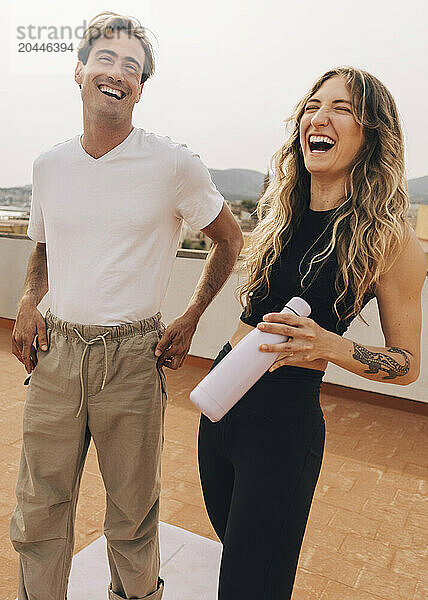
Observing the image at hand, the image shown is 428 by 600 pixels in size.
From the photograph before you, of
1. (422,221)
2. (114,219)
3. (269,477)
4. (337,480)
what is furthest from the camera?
(422,221)

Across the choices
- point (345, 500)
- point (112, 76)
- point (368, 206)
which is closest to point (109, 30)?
point (112, 76)

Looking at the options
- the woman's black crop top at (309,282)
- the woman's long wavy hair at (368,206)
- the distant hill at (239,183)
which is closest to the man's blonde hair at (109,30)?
the woman's long wavy hair at (368,206)

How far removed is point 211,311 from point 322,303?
9.64 feet

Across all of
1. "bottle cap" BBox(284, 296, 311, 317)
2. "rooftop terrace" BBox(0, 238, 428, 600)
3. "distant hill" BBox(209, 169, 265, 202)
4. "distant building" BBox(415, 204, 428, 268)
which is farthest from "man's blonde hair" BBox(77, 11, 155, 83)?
"distant hill" BBox(209, 169, 265, 202)

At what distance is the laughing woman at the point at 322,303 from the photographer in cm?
118

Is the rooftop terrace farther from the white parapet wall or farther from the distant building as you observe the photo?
the distant building

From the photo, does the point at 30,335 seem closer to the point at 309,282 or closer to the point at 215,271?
the point at 215,271

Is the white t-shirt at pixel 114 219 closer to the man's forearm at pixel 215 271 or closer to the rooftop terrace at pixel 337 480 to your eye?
the man's forearm at pixel 215 271

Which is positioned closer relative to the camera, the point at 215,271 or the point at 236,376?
the point at 236,376

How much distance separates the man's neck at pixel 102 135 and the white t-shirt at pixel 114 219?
0.05ft

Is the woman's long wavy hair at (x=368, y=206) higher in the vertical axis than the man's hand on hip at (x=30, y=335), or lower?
higher

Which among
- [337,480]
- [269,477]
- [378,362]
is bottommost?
[337,480]

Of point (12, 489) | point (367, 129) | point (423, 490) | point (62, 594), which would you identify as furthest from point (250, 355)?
point (423, 490)

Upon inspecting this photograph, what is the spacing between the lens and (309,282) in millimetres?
1218
